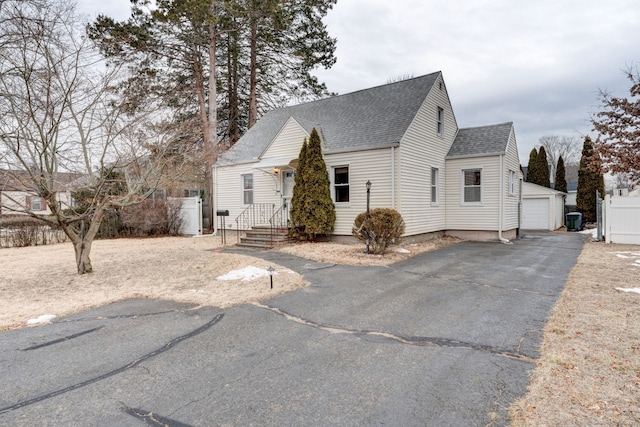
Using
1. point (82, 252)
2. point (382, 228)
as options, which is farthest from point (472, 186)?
point (82, 252)

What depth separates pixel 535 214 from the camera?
20953 mm

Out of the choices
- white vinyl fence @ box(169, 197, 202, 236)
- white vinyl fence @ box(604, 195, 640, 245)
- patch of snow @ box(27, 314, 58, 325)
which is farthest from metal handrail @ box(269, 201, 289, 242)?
white vinyl fence @ box(604, 195, 640, 245)

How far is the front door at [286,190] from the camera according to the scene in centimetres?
1327

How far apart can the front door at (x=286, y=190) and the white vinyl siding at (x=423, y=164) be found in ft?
14.5

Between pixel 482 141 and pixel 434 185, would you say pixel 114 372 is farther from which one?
pixel 482 141

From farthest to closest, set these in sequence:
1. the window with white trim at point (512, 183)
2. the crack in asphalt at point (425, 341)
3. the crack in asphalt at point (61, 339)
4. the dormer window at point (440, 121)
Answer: the window with white trim at point (512, 183) → the dormer window at point (440, 121) → the crack in asphalt at point (61, 339) → the crack in asphalt at point (425, 341)

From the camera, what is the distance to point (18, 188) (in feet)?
21.4

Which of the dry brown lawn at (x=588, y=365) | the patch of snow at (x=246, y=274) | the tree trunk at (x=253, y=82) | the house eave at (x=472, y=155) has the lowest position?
the dry brown lawn at (x=588, y=365)

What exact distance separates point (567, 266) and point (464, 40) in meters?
11.9

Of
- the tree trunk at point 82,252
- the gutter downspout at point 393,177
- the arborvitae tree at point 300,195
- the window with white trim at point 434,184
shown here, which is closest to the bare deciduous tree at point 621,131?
the window with white trim at point 434,184

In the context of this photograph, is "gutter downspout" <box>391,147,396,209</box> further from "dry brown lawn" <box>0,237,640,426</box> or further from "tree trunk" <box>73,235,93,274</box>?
"tree trunk" <box>73,235,93,274</box>

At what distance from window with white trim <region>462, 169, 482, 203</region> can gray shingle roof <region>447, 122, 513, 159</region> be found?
0.75 metres

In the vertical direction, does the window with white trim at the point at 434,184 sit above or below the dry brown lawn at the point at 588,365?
above

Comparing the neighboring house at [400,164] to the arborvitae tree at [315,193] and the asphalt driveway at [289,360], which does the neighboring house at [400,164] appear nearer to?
the arborvitae tree at [315,193]
